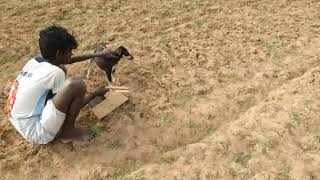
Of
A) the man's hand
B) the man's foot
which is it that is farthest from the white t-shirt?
the man's hand

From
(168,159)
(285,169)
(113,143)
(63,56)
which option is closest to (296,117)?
(285,169)

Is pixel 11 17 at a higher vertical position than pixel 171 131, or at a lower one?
higher

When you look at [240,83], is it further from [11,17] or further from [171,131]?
[11,17]

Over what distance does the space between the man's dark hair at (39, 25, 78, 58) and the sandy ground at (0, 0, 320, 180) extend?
30.0 inches

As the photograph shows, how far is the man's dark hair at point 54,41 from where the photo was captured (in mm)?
3617

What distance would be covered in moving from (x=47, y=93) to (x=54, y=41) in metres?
0.39

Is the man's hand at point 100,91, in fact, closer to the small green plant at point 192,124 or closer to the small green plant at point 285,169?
the small green plant at point 192,124

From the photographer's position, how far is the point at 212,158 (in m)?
3.74

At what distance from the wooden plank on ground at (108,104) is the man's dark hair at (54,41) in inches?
27.8

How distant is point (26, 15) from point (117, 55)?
215 cm

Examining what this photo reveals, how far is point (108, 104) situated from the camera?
4270 mm

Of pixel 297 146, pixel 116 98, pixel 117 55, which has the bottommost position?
pixel 297 146

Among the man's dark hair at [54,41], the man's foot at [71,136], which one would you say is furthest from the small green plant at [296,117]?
the man's dark hair at [54,41]

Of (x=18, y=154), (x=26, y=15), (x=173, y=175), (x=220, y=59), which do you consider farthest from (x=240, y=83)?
(x=26, y=15)
